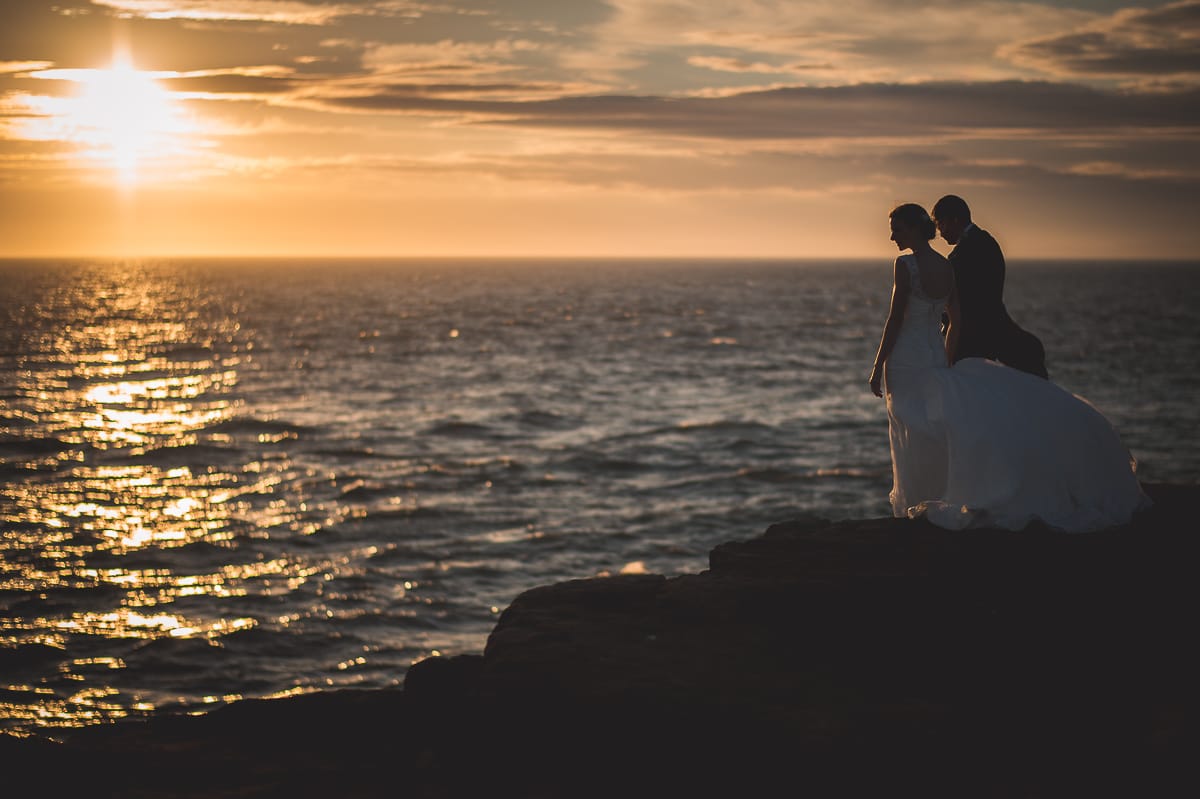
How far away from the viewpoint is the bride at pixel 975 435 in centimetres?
781

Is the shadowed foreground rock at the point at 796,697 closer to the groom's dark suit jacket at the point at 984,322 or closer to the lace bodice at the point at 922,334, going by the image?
the lace bodice at the point at 922,334

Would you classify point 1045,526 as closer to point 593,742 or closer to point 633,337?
point 593,742

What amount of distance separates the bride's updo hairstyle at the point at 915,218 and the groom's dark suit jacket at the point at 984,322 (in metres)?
0.48

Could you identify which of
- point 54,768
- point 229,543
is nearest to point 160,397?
point 229,543

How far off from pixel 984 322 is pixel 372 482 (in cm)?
1870

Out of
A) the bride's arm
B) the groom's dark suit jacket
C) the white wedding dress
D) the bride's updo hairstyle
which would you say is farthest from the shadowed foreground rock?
the bride's updo hairstyle

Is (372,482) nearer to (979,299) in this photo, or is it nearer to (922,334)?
(922,334)

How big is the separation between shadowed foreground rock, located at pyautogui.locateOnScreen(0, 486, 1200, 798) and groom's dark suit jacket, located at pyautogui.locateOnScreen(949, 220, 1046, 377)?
166cm

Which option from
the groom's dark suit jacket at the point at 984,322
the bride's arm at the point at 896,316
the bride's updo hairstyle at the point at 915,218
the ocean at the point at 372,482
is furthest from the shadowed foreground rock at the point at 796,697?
the ocean at the point at 372,482

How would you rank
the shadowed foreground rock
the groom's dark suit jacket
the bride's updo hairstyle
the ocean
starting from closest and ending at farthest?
1. the shadowed foreground rock
2. the bride's updo hairstyle
3. the groom's dark suit jacket
4. the ocean

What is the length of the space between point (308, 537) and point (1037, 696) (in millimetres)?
17207

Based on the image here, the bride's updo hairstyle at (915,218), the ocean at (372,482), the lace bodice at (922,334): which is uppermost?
the bride's updo hairstyle at (915,218)

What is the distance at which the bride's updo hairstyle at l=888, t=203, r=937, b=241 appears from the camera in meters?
8.29

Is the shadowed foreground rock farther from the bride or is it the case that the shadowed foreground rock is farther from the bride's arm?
the bride's arm
